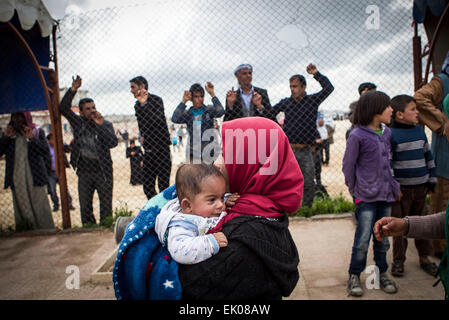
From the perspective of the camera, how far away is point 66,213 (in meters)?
4.84

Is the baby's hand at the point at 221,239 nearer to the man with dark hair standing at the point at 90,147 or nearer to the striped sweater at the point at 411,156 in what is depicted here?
the striped sweater at the point at 411,156

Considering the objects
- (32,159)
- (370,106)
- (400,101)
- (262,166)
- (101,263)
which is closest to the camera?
(262,166)

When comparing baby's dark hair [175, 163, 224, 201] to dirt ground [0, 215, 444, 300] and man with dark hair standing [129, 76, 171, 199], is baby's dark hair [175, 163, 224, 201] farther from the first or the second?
man with dark hair standing [129, 76, 171, 199]

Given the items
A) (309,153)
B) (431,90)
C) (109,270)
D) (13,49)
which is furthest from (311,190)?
(13,49)

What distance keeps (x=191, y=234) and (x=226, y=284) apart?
198 millimetres

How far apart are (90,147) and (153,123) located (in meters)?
0.95

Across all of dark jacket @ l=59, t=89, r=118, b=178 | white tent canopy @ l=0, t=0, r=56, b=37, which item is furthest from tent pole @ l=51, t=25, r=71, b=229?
white tent canopy @ l=0, t=0, r=56, b=37

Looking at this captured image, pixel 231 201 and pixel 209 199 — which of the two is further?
pixel 231 201

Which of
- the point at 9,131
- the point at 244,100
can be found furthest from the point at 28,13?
the point at 244,100

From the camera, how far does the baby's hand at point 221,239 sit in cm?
111

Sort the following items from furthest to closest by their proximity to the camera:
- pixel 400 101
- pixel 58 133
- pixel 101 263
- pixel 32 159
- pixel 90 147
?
pixel 32 159
pixel 58 133
pixel 90 147
pixel 101 263
pixel 400 101

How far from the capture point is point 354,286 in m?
2.70

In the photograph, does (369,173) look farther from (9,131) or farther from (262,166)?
(9,131)
